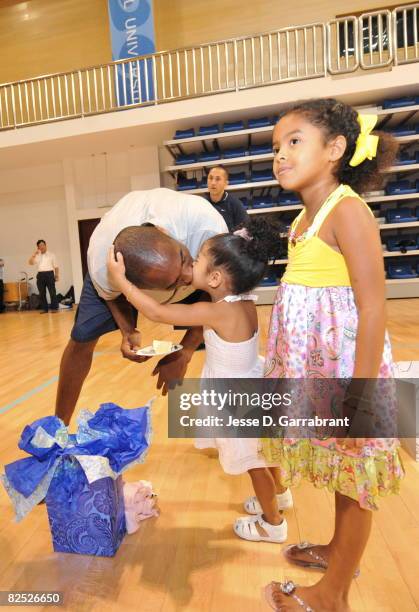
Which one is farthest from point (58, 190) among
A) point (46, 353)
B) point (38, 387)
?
point (38, 387)

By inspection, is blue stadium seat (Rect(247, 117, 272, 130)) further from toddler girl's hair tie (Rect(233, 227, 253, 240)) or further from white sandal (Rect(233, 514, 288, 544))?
white sandal (Rect(233, 514, 288, 544))

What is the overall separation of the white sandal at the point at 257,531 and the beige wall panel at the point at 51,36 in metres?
10.7

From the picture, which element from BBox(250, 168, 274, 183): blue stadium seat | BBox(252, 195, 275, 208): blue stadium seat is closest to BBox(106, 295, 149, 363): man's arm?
BBox(252, 195, 275, 208): blue stadium seat

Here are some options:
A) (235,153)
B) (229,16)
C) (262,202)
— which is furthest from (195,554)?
(229,16)

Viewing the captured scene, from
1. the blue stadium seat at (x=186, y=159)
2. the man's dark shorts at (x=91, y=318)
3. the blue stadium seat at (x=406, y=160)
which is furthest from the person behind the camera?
the blue stadium seat at (x=186, y=159)

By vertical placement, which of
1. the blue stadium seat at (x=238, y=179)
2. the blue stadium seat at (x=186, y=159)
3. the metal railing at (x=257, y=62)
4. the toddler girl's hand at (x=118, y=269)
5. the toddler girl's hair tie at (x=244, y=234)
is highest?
the metal railing at (x=257, y=62)

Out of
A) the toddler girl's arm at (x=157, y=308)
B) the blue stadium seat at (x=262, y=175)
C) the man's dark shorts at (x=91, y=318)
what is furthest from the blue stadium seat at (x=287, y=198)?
the toddler girl's arm at (x=157, y=308)

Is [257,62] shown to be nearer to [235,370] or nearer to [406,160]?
[406,160]

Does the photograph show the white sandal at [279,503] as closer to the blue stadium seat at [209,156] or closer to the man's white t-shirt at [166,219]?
the man's white t-shirt at [166,219]

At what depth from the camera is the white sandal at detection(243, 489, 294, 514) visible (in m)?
1.38

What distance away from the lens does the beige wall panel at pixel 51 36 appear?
941 centimetres

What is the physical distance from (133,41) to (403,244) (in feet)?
19.1

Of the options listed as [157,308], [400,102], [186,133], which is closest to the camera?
[157,308]

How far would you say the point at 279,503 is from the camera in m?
1.38
